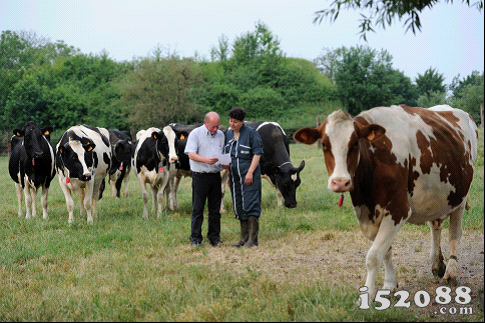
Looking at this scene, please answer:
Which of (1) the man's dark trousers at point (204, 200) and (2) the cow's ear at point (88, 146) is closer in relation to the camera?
(1) the man's dark trousers at point (204, 200)

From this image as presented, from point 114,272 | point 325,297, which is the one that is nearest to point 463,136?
point 325,297

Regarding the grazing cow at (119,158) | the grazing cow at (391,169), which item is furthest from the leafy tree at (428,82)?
the grazing cow at (391,169)

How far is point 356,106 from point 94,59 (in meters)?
28.2

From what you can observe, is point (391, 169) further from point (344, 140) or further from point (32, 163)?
point (32, 163)

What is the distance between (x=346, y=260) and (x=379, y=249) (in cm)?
201

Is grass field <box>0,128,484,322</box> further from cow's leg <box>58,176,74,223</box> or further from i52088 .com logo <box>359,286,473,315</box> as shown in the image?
cow's leg <box>58,176,74,223</box>

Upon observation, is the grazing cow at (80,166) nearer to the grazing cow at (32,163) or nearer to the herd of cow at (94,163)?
the herd of cow at (94,163)

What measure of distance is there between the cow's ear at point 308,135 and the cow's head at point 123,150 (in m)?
9.00

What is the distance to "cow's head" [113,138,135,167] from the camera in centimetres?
1301

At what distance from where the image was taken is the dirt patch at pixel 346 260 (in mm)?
5340

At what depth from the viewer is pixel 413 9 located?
13.5ft

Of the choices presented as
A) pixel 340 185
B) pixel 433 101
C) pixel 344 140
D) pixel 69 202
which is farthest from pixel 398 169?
pixel 433 101

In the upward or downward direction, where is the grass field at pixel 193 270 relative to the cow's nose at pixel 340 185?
downward

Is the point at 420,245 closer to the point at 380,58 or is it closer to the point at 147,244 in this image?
the point at 147,244
